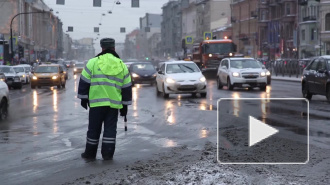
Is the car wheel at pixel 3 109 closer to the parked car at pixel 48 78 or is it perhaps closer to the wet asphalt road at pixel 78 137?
the wet asphalt road at pixel 78 137

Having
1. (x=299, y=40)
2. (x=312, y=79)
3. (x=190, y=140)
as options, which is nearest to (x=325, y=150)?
(x=190, y=140)

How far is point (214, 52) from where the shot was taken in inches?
1844

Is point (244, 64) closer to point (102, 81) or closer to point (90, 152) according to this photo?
point (90, 152)

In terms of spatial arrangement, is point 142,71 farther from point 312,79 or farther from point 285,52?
point 285,52

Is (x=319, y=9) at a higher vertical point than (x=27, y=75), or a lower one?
higher

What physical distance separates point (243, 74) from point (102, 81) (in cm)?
2171

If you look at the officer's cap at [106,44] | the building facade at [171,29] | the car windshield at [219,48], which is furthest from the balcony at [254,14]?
the officer's cap at [106,44]

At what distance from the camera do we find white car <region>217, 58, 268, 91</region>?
2994cm

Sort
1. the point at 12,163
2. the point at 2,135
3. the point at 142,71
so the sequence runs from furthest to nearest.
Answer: the point at 142,71, the point at 2,135, the point at 12,163

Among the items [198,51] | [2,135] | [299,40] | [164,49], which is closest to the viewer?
[2,135]

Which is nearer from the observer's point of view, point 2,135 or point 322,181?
point 322,181

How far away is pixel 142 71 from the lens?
41.0 metres

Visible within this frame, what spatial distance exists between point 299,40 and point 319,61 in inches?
2389
